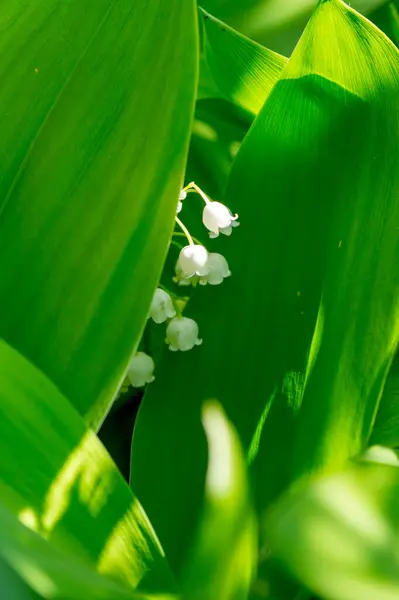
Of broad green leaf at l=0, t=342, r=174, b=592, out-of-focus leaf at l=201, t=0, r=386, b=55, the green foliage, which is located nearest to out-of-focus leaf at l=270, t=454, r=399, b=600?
the green foliage

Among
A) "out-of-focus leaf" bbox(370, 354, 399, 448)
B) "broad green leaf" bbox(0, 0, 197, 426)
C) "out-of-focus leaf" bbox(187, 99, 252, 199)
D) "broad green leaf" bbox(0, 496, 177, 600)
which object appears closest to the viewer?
"broad green leaf" bbox(0, 496, 177, 600)

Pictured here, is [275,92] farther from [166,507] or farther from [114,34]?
[166,507]

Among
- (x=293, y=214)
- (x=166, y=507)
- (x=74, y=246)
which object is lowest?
(x=166, y=507)

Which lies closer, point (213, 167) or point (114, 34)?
point (114, 34)

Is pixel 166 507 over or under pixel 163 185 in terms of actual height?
under

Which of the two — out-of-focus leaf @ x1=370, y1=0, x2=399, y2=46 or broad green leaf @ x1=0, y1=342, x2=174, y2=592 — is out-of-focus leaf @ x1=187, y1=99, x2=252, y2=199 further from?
broad green leaf @ x1=0, y1=342, x2=174, y2=592

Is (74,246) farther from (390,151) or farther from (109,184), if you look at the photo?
(390,151)

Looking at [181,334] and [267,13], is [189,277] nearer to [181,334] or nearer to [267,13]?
[181,334]

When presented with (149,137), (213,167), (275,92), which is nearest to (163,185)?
(149,137)

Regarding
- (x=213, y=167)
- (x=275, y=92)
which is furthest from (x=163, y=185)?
(x=213, y=167)
